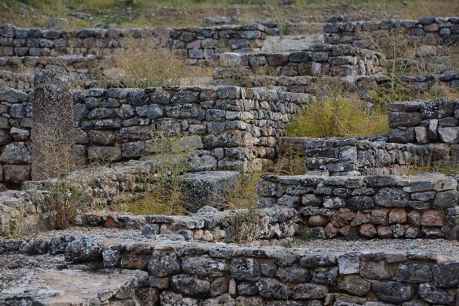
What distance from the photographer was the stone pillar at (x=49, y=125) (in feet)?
42.4

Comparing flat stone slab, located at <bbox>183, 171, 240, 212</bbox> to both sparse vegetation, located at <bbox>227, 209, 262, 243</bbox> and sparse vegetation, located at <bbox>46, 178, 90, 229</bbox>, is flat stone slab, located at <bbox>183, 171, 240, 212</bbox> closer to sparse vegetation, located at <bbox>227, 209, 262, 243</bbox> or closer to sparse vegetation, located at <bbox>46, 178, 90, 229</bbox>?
sparse vegetation, located at <bbox>46, 178, 90, 229</bbox>

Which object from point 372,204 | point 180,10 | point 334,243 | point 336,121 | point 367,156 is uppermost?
point 180,10

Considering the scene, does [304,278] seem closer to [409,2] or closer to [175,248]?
[175,248]

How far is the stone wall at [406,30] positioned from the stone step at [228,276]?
13.3 metres

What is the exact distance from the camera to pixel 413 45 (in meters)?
20.2

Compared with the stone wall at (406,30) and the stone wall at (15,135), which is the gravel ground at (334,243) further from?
the stone wall at (406,30)

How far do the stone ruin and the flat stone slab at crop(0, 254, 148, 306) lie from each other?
0.06 feet

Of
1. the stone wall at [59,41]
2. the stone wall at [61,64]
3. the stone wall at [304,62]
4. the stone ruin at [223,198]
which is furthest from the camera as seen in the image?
the stone wall at [59,41]

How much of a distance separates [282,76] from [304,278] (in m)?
10.7

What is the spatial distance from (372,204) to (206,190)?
2649 mm

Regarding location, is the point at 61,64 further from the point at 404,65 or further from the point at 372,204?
the point at 372,204

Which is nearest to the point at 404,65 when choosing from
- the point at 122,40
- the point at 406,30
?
the point at 406,30

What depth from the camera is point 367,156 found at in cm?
1316

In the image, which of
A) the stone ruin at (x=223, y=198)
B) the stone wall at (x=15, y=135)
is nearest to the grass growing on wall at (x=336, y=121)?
the stone ruin at (x=223, y=198)
